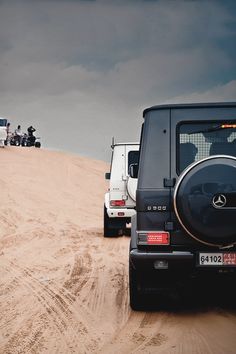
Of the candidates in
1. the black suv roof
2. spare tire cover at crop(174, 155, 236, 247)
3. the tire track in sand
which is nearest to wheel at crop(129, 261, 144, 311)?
the tire track in sand

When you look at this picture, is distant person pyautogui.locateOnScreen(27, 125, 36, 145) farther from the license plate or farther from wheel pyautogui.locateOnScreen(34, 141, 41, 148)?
the license plate

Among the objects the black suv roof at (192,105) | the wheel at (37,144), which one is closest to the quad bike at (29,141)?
the wheel at (37,144)

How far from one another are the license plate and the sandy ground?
24.9 inches

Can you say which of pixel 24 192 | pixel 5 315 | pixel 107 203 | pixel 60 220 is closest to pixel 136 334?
pixel 5 315

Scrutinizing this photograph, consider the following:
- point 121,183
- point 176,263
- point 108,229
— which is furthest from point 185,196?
point 108,229

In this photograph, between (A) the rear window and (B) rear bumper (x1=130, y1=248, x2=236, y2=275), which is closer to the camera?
(B) rear bumper (x1=130, y1=248, x2=236, y2=275)

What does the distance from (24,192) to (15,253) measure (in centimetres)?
1394

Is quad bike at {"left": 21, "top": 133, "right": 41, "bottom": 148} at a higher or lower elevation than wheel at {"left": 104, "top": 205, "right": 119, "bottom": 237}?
higher

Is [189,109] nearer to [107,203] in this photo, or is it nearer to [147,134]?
[147,134]

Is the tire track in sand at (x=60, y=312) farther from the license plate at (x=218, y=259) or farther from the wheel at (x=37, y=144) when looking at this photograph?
the wheel at (x=37, y=144)

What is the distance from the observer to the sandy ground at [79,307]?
4988mm

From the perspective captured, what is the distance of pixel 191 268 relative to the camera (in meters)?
5.55

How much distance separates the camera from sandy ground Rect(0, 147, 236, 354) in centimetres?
499

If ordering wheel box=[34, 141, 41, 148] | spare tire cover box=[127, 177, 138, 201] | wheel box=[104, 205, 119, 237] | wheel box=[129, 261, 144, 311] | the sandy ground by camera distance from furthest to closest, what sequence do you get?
wheel box=[34, 141, 41, 148]
wheel box=[104, 205, 119, 237]
spare tire cover box=[127, 177, 138, 201]
wheel box=[129, 261, 144, 311]
the sandy ground
